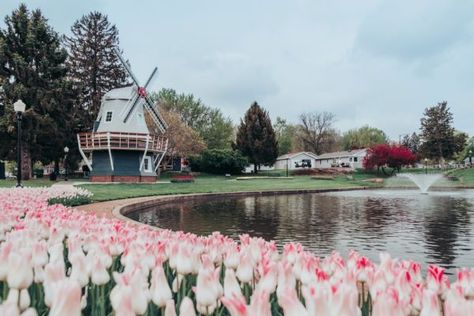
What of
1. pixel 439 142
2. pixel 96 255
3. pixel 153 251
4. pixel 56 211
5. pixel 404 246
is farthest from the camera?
pixel 439 142

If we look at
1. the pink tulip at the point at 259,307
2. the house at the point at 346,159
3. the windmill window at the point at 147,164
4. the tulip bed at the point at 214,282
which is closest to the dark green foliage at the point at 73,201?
the tulip bed at the point at 214,282

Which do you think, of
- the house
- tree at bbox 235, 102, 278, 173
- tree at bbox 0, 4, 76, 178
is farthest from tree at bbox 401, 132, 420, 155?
tree at bbox 0, 4, 76, 178

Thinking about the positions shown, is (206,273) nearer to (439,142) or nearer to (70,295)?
(70,295)

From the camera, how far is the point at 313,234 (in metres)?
11.2

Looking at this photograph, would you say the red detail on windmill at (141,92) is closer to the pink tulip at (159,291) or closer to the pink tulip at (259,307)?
the pink tulip at (159,291)

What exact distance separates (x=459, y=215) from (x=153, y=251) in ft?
47.7

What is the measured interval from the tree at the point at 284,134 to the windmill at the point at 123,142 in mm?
56975

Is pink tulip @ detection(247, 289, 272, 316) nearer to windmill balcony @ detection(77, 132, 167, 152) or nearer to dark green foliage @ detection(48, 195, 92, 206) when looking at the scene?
dark green foliage @ detection(48, 195, 92, 206)

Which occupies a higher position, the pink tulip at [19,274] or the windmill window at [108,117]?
the windmill window at [108,117]

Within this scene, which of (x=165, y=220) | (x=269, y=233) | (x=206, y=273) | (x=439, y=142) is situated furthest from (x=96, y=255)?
(x=439, y=142)

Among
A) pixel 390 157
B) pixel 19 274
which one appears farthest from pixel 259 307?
pixel 390 157

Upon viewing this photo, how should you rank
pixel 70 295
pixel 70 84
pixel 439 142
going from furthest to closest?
1. pixel 439 142
2. pixel 70 84
3. pixel 70 295

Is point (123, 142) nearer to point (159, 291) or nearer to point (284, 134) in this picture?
point (159, 291)

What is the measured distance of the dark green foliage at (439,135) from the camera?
73.8 m
